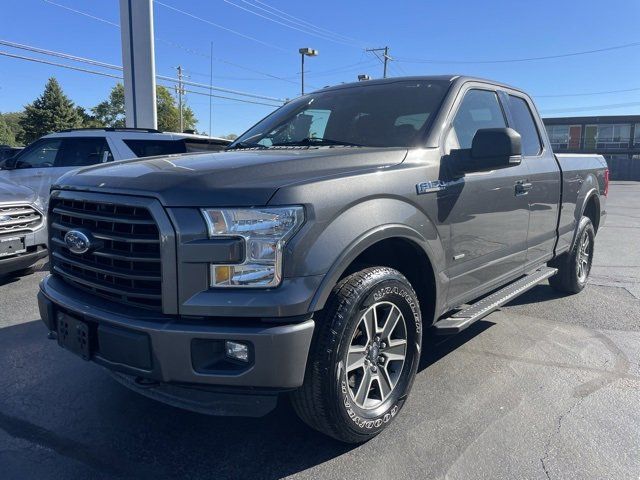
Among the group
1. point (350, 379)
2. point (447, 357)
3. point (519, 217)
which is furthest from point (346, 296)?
point (519, 217)

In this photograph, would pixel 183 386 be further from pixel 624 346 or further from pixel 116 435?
pixel 624 346

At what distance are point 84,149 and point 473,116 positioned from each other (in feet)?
20.3

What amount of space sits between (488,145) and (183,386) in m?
2.22

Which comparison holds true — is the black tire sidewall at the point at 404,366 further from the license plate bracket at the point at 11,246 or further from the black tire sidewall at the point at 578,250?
the license plate bracket at the point at 11,246

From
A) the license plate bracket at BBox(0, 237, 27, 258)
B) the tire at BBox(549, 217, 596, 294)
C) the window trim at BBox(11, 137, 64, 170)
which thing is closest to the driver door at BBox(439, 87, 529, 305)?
the tire at BBox(549, 217, 596, 294)

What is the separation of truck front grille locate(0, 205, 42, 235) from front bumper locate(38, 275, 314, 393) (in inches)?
157

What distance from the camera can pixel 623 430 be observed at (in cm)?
296

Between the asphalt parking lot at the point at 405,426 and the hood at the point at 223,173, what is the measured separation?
1.34 m

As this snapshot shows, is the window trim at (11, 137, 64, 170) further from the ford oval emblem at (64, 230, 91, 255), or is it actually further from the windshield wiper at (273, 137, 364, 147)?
the ford oval emblem at (64, 230, 91, 255)

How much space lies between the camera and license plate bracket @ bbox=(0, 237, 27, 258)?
18.1 ft

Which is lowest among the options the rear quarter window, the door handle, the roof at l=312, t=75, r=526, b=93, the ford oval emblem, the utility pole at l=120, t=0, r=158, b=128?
the ford oval emblem

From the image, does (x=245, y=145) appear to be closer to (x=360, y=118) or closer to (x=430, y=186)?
(x=360, y=118)

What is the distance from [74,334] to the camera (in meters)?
2.66

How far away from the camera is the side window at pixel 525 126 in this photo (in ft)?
14.8
